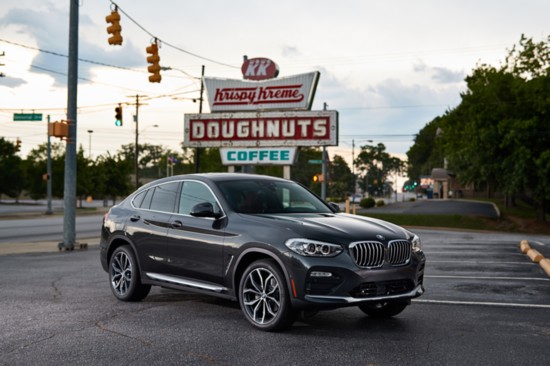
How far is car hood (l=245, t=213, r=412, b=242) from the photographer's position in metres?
6.71

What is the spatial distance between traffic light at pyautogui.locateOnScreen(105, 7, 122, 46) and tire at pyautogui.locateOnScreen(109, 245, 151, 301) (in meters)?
12.1

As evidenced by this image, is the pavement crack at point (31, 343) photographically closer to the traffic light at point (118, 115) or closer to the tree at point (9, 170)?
the traffic light at point (118, 115)

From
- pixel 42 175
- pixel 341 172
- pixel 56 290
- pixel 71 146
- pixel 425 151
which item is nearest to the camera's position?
pixel 56 290

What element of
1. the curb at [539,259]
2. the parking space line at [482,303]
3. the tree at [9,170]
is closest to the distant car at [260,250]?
the parking space line at [482,303]

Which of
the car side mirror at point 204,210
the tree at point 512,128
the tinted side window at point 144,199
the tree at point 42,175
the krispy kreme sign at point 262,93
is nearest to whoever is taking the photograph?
the car side mirror at point 204,210

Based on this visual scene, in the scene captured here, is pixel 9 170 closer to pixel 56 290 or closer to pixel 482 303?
pixel 56 290

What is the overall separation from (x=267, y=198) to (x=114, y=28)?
1377 centimetres

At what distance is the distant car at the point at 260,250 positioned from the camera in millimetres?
6598

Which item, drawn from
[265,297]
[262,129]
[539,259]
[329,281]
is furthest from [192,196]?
[262,129]

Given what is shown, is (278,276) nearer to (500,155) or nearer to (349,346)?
(349,346)

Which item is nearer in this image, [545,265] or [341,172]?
[545,265]

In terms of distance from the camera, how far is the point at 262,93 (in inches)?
1090

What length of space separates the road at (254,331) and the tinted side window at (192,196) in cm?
131

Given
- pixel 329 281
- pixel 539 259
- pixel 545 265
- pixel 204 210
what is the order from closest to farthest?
pixel 329 281 → pixel 204 210 → pixel 545 265 → pixel 539 259
